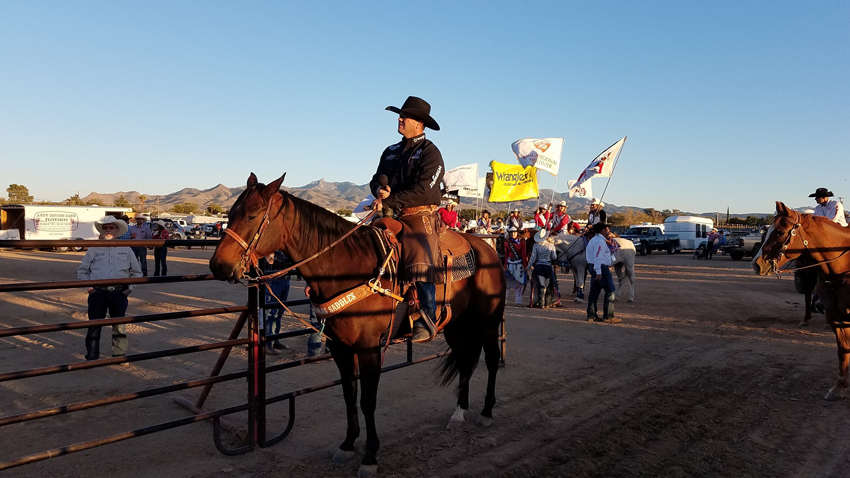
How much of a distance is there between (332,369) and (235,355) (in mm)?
1834

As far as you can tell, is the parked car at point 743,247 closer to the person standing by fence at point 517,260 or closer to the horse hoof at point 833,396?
the person standing by fence at point 517,260

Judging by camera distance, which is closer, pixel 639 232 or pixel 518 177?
pixel 518 177

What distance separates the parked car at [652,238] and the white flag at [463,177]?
15.0m

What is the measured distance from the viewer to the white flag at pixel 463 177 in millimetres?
29609

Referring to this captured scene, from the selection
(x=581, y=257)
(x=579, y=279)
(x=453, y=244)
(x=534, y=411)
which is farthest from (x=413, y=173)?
(x=579, y=279)

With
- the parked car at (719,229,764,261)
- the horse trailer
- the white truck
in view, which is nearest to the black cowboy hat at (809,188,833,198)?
the parked car at (719,229,764,261)

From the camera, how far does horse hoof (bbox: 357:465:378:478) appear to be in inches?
154

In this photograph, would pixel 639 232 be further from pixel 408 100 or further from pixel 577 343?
pixel 408 100

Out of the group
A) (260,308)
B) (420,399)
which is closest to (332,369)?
(420,399)

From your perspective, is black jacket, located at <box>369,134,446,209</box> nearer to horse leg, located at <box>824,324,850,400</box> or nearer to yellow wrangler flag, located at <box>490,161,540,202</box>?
horse leg, located at <box>824,324,850,400</box>

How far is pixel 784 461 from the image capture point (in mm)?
4207

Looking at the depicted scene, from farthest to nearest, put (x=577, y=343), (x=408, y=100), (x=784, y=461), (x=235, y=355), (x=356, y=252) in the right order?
1. (x=577, y=343)
2. (x=235, y=355)
3. (x=408, y=100)
4. (x=784, y=461)
5. (x=356, y=252)

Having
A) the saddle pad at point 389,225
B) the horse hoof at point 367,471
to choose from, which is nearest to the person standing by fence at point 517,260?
the saddle pad at point 389,225

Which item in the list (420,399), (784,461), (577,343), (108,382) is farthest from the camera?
(577,343)
